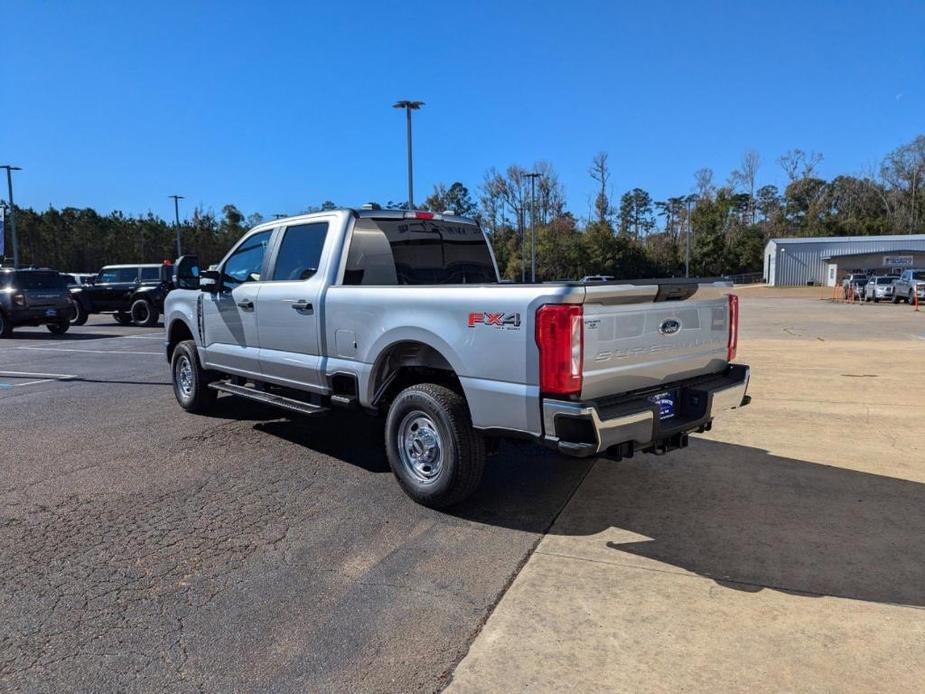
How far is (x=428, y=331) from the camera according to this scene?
14.4 feet

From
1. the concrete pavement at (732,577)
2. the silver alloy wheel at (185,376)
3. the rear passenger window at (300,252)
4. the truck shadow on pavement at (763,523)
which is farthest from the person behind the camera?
the silver alloy wheel at (185,376)

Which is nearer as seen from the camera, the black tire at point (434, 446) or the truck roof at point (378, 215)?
the black tire at point (434, 446)

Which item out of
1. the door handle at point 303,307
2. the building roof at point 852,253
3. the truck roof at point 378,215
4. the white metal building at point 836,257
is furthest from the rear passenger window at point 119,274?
the building roof at point 852,253

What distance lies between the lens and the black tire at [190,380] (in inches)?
290

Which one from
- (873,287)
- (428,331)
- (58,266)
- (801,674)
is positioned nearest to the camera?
(801,674)

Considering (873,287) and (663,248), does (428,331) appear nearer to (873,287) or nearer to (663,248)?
(873,287)

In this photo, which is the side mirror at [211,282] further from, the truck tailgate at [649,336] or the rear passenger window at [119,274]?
the rear passenger window at [119,274]

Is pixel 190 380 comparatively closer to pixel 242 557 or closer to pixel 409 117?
pixel 242 557

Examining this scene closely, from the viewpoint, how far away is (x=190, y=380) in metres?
7.58

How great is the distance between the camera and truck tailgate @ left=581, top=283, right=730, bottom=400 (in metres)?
3.82

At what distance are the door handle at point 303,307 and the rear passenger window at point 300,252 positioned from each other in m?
0.25

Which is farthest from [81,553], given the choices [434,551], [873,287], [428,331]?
[873,287]

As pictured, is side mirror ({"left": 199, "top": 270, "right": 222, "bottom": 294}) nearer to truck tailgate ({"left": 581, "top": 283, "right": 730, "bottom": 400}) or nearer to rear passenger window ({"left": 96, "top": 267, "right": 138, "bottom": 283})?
truck tailgate ({"left": 581, "top": 283, "right": 730, "bottom": 400})

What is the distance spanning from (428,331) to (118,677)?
2.51 metres
